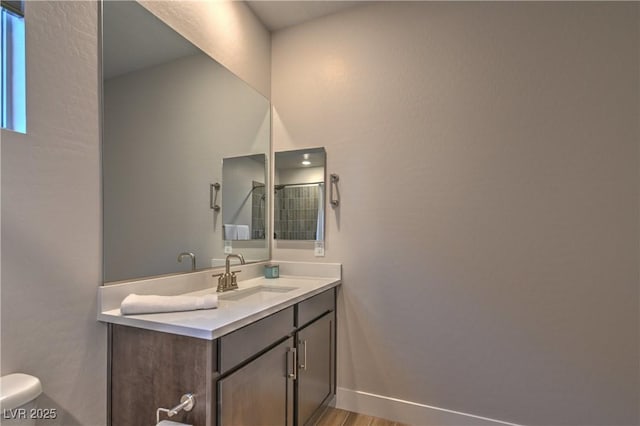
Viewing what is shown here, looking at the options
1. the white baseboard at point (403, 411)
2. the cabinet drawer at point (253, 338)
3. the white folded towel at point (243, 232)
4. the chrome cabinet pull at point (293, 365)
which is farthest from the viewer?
the white folded towel at point (243, 232)

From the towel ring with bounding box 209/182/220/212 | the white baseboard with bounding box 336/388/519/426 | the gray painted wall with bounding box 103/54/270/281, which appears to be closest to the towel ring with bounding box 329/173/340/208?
the gray painted wall with bounding box 103/54/270/281

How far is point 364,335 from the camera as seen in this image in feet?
7.01

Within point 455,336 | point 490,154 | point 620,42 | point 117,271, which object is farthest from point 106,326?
point 620,42

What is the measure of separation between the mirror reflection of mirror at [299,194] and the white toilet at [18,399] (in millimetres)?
1583

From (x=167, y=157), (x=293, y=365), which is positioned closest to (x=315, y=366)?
(x=293, y=365)

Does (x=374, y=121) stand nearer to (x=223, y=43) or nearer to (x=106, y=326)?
(x=223, y=43)

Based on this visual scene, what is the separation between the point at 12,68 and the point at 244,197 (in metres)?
1.32

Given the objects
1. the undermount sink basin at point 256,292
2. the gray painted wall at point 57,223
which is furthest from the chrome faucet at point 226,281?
the gray painted wall at point 57,223

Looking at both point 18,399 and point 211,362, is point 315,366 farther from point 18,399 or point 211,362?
point 18,399

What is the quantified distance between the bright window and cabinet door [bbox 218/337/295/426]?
44.5 inches

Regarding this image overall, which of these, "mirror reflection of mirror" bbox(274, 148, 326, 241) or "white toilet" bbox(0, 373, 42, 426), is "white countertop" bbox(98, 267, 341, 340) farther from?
"mirror reflection of mirror" bbox(274, 148, 326, 241)

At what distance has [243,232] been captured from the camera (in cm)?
221

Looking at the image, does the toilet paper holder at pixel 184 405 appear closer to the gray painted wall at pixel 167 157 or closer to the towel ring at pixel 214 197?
the gray painted wall at pixel 167 157

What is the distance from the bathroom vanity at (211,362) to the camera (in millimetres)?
1140
